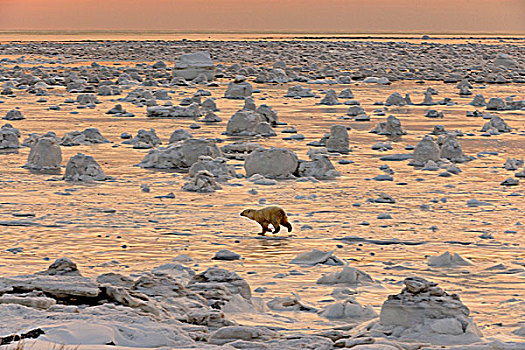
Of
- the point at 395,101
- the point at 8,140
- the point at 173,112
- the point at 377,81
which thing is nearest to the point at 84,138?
the point at 8,140

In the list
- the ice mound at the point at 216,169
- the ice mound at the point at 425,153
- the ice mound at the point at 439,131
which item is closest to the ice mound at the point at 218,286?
the ice mound at the point at 216,169

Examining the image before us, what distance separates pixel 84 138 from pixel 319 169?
4494 mm

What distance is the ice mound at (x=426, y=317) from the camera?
522 centimetres

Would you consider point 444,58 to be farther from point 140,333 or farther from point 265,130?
point 140,333

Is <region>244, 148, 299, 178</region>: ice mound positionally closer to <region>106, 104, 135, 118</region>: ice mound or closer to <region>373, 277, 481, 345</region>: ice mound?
<region>373, 277, 481, 345</region>: ice mound

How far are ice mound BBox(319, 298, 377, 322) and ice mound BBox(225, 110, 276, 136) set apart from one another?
947 centimetres

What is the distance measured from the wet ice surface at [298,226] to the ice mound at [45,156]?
19cm

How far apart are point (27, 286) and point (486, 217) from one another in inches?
195

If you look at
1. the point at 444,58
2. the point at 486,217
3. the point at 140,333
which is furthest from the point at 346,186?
the point at 444,58

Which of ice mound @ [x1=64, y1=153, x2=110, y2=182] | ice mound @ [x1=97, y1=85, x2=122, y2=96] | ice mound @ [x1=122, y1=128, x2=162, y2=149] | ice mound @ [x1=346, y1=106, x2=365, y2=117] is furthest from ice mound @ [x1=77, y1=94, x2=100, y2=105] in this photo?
ice mound @ [x1=64, y1=153, x2=110, y2=182]

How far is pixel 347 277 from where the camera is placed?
6.63m

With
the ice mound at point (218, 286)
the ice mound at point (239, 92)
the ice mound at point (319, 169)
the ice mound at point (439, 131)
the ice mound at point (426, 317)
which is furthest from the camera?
the ice mound at point (239, 92)

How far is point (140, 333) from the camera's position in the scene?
4898mm

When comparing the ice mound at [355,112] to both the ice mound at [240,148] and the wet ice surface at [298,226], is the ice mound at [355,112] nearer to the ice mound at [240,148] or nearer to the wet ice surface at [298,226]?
the wet ice surface at [298,226]
